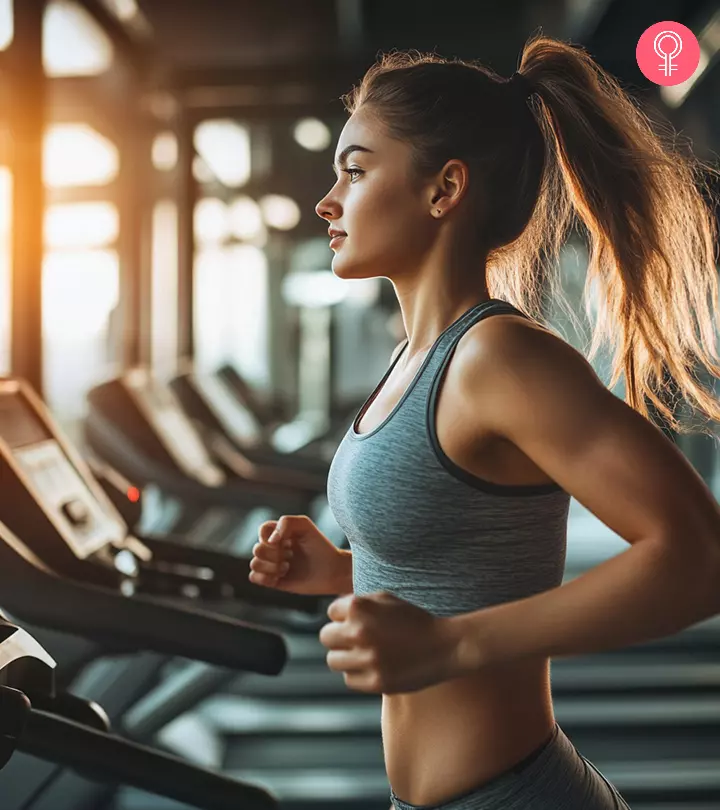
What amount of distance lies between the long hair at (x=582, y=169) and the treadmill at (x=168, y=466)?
238cm

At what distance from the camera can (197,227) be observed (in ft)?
20.6

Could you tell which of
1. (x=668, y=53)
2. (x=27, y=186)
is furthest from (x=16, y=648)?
(x=668, y=53)

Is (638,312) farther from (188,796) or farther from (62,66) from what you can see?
(62,66)

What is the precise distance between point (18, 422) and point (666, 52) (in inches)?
181

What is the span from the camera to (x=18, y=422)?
2049 millimetres

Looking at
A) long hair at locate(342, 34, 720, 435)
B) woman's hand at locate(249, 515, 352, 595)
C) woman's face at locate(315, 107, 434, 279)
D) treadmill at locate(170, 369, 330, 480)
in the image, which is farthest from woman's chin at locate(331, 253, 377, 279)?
treadmill at locate(170, 369, 330, 480)

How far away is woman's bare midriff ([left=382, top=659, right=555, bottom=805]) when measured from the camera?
0.92 meters

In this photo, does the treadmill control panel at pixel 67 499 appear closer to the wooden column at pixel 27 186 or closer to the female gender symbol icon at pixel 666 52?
the wooden column at pixel 27 186

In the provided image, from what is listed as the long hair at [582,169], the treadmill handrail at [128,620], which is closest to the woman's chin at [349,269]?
the long hair at [582,169]

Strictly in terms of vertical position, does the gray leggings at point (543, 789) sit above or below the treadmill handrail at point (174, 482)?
above

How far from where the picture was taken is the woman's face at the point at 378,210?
97 cm

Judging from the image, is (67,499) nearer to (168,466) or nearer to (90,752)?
(90,752)

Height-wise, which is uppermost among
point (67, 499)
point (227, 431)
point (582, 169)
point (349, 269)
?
point (582, 169)

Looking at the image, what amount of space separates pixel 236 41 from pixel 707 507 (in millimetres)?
5933
